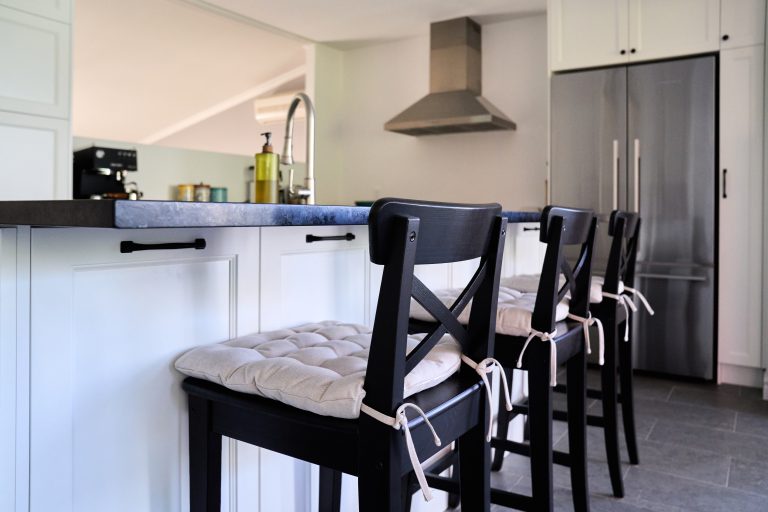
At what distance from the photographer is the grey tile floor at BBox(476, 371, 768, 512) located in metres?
2.09

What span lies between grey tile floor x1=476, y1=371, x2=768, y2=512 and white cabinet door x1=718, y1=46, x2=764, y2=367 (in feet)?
1.16

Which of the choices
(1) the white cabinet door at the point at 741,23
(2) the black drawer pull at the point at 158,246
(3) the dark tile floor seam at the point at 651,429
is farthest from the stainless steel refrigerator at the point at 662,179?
(2) the black drawer pull at the point at 158,246

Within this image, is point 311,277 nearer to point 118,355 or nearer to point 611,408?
point 118,355

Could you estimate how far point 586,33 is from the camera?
3.88m

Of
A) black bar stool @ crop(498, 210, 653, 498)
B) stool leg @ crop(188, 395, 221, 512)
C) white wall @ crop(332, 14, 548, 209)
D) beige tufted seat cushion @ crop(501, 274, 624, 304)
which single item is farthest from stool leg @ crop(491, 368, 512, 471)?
white wall @ crop(332, 14, 548, 209)

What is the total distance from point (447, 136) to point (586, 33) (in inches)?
64.1

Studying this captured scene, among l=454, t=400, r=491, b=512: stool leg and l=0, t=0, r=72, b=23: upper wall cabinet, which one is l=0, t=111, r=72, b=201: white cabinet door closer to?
l=0, t=0, r=72, b=23: upper wall cabinet

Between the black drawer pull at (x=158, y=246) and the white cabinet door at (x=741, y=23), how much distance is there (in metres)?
3.45

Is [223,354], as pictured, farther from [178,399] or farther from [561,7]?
[561,7]

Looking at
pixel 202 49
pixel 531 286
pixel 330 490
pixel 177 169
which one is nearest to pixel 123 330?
pixel 330 490

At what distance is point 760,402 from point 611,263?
1893 millimetres

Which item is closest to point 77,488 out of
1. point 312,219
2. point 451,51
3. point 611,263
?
point 312,219

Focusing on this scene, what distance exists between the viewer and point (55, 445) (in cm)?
100

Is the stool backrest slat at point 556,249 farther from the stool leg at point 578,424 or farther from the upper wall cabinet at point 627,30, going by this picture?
the upper wall cabinet at point 627,30
